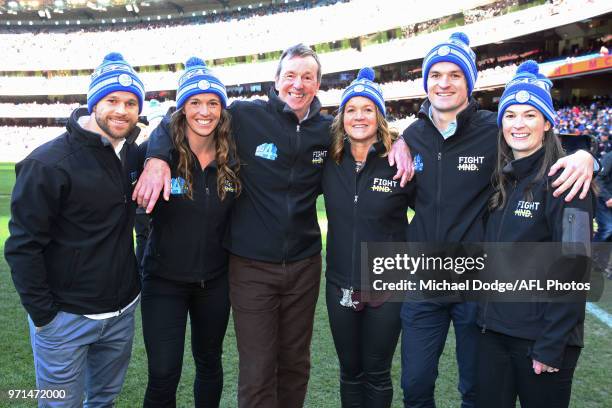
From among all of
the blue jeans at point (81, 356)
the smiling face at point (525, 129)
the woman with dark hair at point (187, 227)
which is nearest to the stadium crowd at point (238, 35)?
the smiling face at point (525, 129)

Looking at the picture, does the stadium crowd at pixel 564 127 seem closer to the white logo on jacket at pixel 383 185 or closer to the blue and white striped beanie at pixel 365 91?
the blue and white striped beanie at pixel 365 91

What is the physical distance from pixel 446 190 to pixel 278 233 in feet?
3.44

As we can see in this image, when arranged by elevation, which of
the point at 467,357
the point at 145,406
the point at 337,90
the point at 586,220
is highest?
the point at 337,90

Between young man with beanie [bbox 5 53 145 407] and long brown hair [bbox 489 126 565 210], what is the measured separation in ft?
6.81

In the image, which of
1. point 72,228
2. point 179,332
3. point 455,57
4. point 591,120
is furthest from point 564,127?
point 72,228

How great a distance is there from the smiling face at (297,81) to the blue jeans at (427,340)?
1.43 metres

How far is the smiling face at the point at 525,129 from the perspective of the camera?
2.77 m

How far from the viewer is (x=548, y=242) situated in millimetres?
2631

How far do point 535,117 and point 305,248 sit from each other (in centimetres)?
156

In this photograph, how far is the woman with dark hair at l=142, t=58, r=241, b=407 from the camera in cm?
321

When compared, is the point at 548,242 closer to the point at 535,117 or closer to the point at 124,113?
the point at 535,117

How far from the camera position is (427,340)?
3.08m

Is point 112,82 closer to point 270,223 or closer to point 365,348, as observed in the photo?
point 270,223

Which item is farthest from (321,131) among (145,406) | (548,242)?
(145,406)
